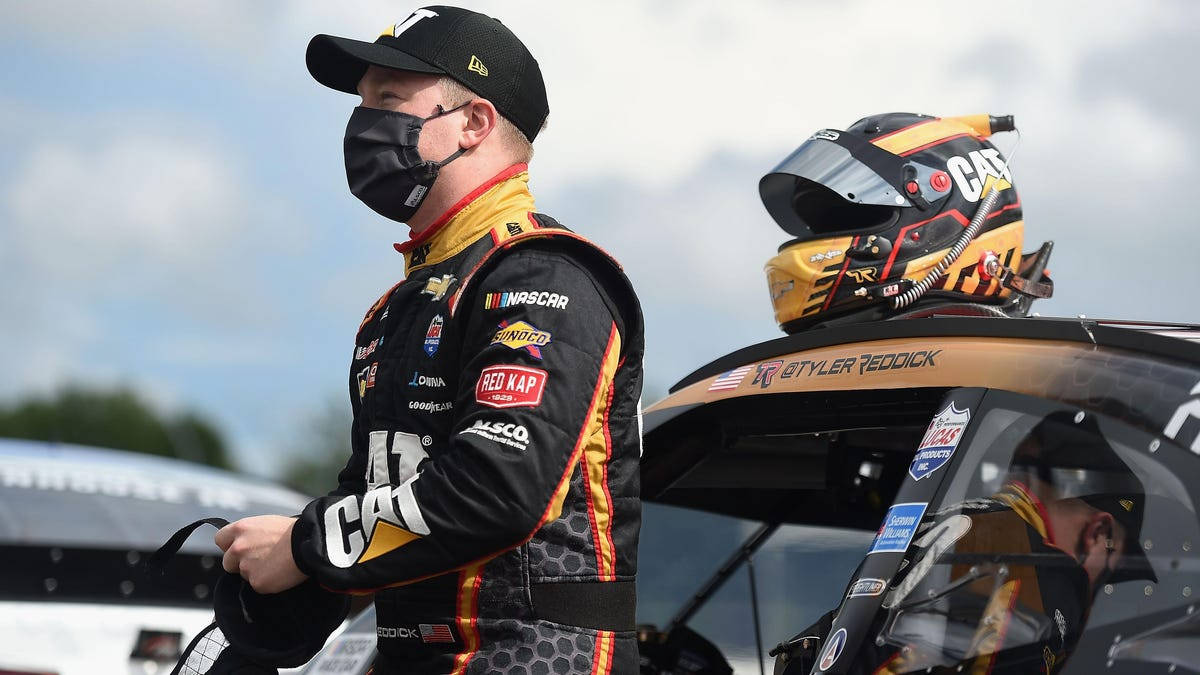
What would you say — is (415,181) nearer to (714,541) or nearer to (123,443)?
(714,541)

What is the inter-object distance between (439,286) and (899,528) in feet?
2.91

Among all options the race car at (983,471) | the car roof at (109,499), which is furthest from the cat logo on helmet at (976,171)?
the car roof at (109,499)

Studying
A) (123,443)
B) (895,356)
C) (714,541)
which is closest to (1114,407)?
(895,356)

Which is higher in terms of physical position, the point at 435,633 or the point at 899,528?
the point at 899,528

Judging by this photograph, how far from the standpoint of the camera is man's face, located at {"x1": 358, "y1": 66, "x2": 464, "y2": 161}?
2.50 metres

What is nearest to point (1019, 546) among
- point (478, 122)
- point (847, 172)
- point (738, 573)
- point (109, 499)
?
point (478, 122)

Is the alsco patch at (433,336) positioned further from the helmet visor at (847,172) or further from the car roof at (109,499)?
the car roof at (109,499)

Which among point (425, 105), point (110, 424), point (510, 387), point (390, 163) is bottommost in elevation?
point (110, 424)

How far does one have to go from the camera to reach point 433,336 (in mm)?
2279

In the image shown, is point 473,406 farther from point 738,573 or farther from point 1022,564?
point 738,573

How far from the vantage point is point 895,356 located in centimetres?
263

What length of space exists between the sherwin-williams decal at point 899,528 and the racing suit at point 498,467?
0.43m

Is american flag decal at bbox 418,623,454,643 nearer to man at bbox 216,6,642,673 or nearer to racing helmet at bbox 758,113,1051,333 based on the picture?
man at bbox 216,6,642,673

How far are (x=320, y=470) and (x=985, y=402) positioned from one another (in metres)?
56.6
